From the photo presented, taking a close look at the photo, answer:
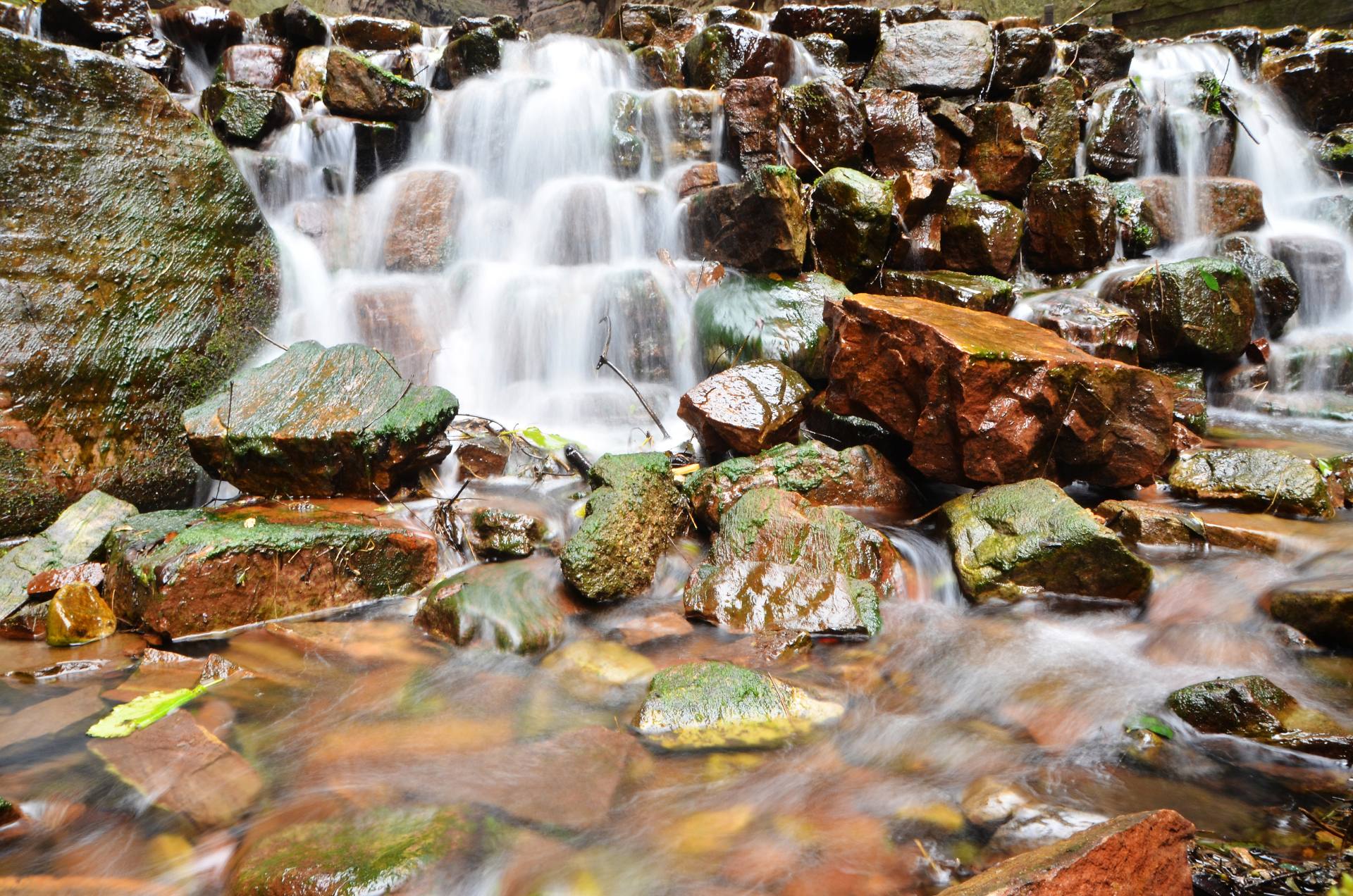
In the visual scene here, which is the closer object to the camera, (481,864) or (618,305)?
(481,864)

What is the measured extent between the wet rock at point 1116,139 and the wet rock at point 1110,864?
925 cm

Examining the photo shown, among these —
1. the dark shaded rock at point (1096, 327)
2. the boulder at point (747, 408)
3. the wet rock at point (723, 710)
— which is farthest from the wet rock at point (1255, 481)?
the wet rock at point (723, 710)

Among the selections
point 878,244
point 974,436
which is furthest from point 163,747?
point 878,244

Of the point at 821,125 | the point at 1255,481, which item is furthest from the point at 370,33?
the point at 1255,481

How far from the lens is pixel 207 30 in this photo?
10203 millimetres

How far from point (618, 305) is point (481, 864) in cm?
525

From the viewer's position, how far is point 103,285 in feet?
15.1

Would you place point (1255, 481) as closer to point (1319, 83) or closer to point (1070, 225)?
point (1070, 225)

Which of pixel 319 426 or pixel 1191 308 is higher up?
pixel 1191 308

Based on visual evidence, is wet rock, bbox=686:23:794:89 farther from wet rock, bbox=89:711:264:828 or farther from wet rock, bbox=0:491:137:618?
wet rock, bbox=89:711:264:828

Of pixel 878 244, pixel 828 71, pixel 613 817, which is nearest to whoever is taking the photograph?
pixel 613 817

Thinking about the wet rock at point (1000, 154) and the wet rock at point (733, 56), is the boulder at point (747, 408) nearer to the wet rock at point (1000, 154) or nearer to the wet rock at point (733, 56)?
the wet rock at point (1000, 154)

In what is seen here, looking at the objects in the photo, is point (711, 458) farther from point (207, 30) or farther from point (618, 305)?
point (207, 30)

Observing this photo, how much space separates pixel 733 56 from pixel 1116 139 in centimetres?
488
